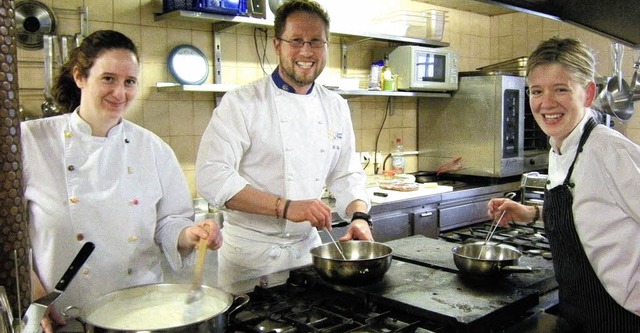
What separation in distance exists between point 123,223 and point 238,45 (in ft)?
7.32

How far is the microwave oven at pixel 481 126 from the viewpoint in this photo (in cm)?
445

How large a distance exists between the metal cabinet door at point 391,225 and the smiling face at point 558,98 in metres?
1.94

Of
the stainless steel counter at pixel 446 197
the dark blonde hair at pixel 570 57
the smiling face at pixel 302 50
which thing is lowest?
the stainless steel counter at pixel 446 197

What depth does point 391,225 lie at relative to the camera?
367 centimetres

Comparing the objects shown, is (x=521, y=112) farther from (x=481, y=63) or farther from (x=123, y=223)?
(x=123, y=223)

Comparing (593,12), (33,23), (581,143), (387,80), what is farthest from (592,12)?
(387,80)

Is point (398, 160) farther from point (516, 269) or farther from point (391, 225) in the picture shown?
point (516, 269)

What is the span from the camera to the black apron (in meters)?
1.51

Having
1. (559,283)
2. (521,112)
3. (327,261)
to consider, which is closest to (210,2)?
(327,261)

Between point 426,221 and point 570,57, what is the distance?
2.38m

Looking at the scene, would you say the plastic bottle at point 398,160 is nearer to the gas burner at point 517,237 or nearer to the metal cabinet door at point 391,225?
the metal cabinet door at point 391,225

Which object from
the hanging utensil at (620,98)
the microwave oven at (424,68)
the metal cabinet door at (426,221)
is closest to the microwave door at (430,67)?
the microwave oven at (424,68)

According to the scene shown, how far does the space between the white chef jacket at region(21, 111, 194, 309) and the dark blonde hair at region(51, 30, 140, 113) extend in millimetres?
122

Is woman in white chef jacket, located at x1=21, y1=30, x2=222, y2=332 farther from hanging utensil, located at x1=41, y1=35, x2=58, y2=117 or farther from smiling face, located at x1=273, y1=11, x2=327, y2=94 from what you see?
hanging utensil, located at x1=41, y1=35, x2=58, y2=117
